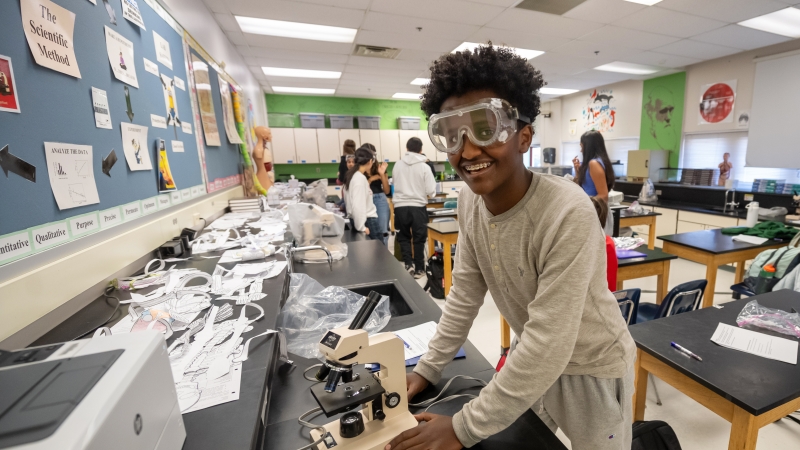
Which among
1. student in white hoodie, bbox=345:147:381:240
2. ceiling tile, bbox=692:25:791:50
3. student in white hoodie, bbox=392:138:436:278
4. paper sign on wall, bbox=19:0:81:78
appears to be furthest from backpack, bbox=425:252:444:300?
ceiling tile, bbox=692:25:791:50

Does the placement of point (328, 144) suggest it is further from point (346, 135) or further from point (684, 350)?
point (684, 350)

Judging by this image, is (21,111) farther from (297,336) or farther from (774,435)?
(774,435)

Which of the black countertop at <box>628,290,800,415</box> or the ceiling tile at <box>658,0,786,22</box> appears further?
the ceiling tile at <box>658,0,786,22</box>

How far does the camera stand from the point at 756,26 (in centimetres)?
360

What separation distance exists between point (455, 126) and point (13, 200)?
107cm

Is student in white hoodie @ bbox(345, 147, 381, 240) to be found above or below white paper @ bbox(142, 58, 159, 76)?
below

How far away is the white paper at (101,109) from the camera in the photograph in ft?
3.75

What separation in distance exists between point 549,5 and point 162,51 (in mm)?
3080

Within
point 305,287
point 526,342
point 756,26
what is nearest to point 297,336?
point 305,287

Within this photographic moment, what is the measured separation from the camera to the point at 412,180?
3.94 m

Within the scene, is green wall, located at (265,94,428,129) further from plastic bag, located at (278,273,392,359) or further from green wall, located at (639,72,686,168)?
plastic bag, located at (278,273,392,359)

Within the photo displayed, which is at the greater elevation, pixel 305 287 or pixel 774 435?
pixel 305 287

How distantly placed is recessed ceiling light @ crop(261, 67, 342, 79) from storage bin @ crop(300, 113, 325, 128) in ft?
5.12

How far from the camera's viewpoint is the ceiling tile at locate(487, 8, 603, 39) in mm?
3254
